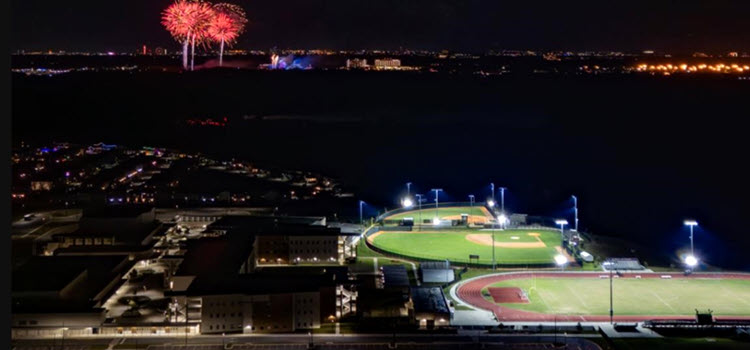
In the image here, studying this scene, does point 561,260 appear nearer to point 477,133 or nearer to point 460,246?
point 460,246

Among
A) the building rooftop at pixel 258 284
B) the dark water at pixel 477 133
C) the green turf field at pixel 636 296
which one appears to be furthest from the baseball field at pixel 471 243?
the building rooftop at pixel 258 284

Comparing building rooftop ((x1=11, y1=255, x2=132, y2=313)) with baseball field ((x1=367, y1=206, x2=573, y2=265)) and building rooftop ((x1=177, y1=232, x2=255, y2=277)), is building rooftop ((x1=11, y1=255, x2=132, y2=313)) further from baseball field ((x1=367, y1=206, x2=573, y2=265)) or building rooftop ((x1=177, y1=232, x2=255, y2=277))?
baseball field ((x1=367, y1=206, x2=573, y2=265))

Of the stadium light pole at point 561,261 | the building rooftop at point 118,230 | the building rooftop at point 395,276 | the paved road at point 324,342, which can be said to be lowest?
the paved road at point 324,342

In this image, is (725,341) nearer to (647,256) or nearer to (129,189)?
(647,256)

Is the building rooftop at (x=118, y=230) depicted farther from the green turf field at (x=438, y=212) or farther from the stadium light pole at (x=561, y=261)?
the stadium light pole at (x=561, y=261)

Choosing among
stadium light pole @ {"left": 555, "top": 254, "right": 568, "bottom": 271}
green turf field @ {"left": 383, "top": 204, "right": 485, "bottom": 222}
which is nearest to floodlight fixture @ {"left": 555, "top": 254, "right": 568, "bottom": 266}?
stadium light pole @ {"left": 555, "top": 254, "right": 568, "bottom": 271}

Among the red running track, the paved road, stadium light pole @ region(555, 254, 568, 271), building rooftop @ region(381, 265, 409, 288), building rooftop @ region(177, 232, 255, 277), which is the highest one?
building rooftop @ region(177, 232, 255, 277)
